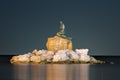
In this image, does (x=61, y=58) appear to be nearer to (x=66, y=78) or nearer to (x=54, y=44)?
(x=54, y=44)

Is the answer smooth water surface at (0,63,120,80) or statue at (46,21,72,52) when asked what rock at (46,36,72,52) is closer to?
statue at (46,21,72,52)

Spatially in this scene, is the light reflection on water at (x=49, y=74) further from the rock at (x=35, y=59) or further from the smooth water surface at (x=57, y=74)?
the rock at (x=35, y=59)

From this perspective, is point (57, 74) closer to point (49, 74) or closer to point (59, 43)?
point (49, 74)

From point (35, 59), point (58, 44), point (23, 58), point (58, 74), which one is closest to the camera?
point (58, 74)

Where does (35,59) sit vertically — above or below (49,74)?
above

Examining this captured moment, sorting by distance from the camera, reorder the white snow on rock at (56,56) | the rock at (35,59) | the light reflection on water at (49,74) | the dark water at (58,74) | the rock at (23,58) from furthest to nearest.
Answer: the rock at (23,58), the rock at (35,59), the white snow on rock at (56,56), the dark water at (58,74), the light reflection on water at (49,74)

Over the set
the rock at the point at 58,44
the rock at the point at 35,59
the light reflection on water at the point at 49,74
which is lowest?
the light reflection on water at the point at 49,74

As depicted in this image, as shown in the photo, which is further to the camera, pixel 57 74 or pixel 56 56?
pixel 56 56

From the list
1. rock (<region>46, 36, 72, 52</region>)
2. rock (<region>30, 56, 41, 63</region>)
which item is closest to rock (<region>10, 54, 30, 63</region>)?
rock (<region>30, 56, 41, 63</region>)

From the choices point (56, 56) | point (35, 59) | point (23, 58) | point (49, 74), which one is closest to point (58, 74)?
point (49, 74)

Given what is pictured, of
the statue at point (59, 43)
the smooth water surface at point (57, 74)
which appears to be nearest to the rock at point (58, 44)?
the statue at point (59, 43)

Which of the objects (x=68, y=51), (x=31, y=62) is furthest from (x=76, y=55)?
(x=31, y=62)

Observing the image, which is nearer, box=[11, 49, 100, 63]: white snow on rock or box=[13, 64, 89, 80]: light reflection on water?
box=[13, 64, 89, 80]: light reflection on water

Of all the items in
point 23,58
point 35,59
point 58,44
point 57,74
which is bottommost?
point 57,74
